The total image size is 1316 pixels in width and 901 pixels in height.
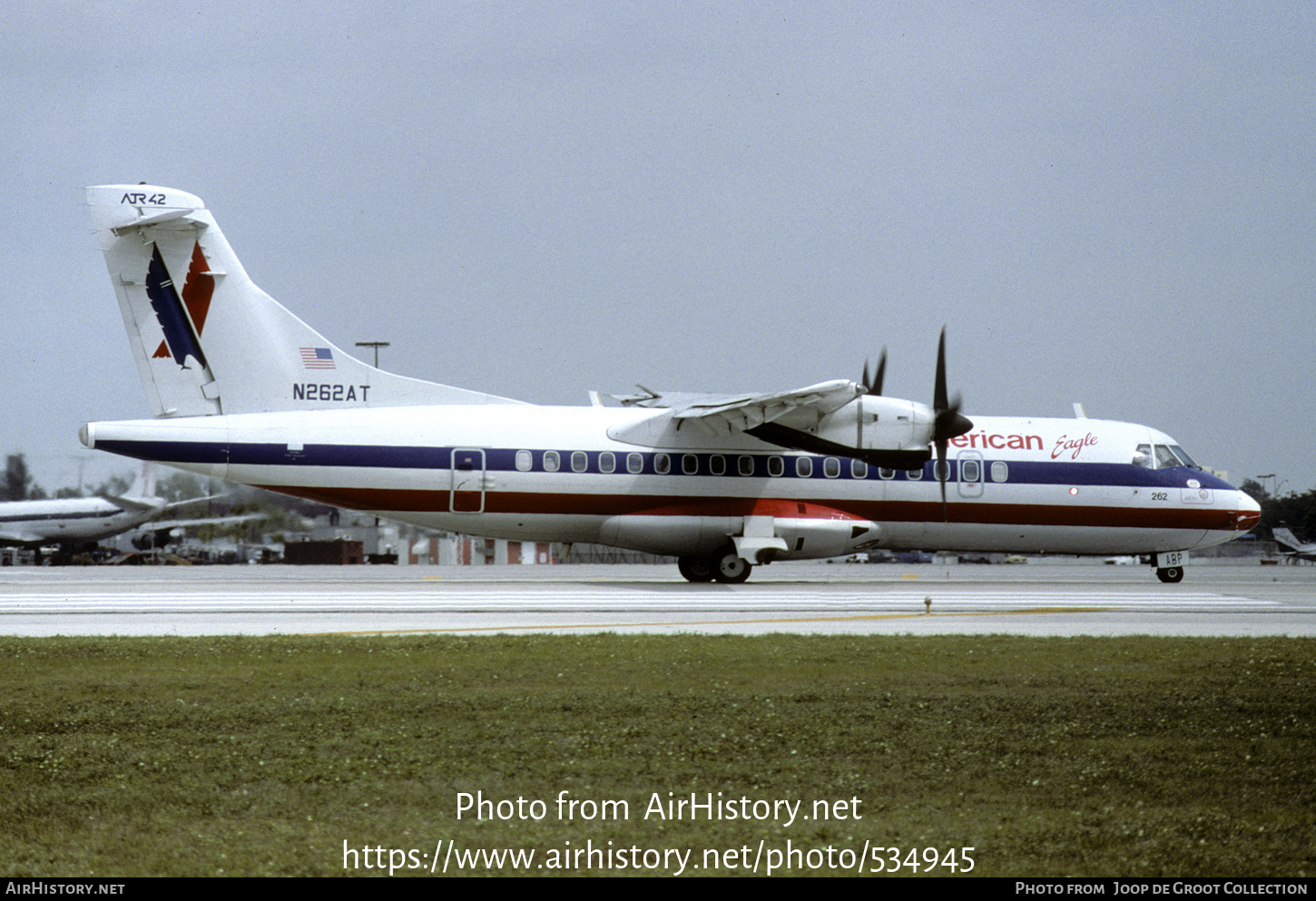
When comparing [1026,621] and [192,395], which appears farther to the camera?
[192,395]

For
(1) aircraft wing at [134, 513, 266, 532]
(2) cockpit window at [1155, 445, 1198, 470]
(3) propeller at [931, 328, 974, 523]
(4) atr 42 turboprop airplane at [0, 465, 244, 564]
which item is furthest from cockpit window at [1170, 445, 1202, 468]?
(4) atr 42 turboprop airplane at [0, 465, 244, 564]

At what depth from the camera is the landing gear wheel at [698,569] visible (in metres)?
26.2

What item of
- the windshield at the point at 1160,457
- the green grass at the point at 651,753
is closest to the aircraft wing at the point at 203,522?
the windshield at the point at 1160,457

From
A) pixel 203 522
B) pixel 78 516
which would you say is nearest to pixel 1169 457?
pixel 203 522

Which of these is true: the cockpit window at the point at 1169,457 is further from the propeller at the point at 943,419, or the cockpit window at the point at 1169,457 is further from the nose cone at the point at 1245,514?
the propeller at the point at 943,419

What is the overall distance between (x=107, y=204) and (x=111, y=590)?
784 cm

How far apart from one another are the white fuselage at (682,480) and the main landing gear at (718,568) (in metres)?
0.41

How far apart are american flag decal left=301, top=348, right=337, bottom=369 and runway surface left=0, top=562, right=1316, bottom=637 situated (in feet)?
15.4

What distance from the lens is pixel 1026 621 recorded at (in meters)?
16.5

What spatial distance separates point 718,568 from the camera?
2598 cm

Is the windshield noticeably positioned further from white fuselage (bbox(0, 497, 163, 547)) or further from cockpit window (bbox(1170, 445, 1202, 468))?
white fuselage (bbox(0, 497, 163, 547))

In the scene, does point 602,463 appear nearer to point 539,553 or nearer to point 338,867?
point 338,867
